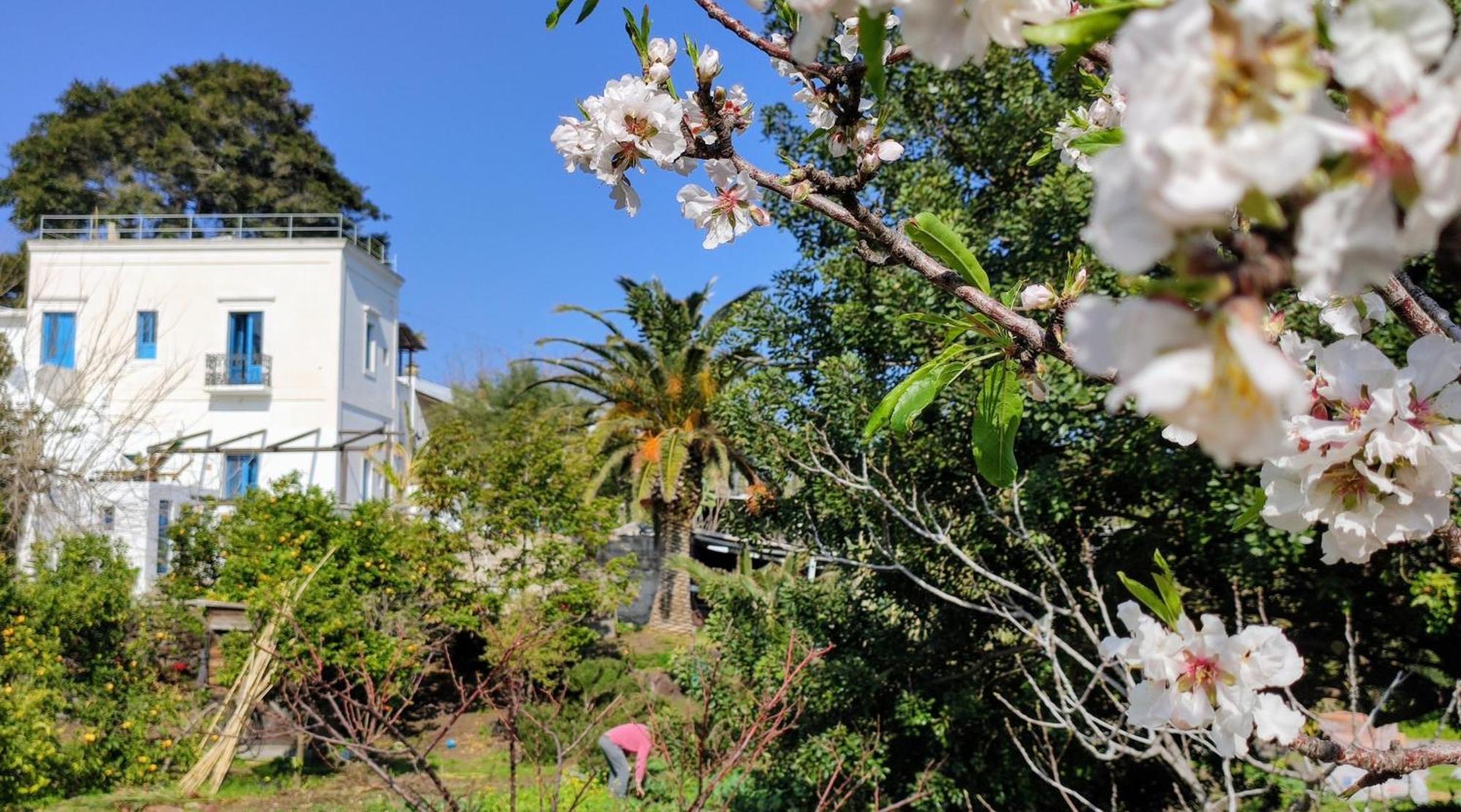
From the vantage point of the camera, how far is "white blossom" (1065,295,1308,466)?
0.36 m

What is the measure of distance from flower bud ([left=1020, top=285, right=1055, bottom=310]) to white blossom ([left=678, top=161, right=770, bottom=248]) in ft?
1.30

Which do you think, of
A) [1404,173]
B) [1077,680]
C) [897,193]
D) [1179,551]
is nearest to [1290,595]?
[1179,551]

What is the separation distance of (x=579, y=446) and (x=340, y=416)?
6092mm

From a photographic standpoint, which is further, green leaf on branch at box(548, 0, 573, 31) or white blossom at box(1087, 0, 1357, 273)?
green leaf on branch at box(548, 0, 573, 31)

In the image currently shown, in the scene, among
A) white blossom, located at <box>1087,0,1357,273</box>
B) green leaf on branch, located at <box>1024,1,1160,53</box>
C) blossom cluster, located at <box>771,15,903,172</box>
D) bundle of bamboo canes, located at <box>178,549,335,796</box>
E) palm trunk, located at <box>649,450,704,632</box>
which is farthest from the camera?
palm trunk, located at <box>649,450,704,632</box>

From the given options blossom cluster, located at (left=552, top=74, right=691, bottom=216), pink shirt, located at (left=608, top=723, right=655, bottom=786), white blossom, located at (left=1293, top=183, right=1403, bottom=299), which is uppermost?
blossom cluster, located at (left=552, top=74, right=691, bottom=216)

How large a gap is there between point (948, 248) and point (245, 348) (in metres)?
17.6

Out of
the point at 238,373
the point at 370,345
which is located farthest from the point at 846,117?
the point at 370,345

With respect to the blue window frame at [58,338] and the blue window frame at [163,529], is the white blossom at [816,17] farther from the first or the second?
the blue window frame at [58,338]

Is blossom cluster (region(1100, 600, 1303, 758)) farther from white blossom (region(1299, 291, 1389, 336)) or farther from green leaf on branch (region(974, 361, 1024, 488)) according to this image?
white blossom (region(1299, 291, 1389, 336))

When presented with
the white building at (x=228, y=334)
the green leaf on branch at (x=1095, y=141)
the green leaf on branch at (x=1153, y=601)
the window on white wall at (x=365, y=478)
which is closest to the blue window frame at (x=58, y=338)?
the white building at (x=228, y=334)

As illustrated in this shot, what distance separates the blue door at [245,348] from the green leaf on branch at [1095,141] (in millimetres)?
17226

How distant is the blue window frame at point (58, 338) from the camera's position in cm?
1560

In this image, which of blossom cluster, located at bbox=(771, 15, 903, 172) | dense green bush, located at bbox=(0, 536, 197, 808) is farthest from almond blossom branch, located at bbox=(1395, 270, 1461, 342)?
dense green bush, located at bbox=(0, 536, 197, 808)
